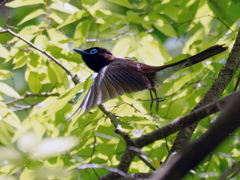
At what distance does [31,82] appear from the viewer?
3.64 meters

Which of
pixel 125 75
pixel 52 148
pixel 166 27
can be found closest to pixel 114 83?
pixel 125 75

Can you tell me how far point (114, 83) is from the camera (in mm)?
2705

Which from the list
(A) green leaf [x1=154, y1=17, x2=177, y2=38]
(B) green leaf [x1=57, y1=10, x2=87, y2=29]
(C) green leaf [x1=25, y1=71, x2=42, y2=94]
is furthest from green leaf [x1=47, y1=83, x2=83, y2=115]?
(A) green leaf [x1=154, y1=17, x2=177, y2=38]

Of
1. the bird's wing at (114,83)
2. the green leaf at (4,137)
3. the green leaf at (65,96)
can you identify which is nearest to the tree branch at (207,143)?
the bird's wing at (114,83)

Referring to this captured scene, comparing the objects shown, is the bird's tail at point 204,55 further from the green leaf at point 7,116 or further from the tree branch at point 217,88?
the green leaf at point 7,116

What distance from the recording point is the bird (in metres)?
2.37

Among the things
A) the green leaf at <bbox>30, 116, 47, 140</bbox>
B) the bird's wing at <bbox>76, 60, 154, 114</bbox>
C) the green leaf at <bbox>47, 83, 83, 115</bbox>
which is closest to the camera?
the bird's wing at <bbox>76, 60, 154, 114</bbox>

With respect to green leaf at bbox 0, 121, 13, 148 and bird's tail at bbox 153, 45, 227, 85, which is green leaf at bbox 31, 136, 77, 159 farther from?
bird's tail at bbox 153, 45, 227, 85

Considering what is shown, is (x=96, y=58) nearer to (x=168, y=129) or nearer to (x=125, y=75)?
(x=125, y=75)

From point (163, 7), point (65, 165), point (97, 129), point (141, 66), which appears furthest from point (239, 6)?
point (65, 165)

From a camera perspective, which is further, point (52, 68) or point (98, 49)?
point (98, 49)

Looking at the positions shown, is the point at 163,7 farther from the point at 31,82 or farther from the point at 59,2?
the point at 31,82

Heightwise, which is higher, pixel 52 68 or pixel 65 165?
pixel 52 68

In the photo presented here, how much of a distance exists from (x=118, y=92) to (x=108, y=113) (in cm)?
17
